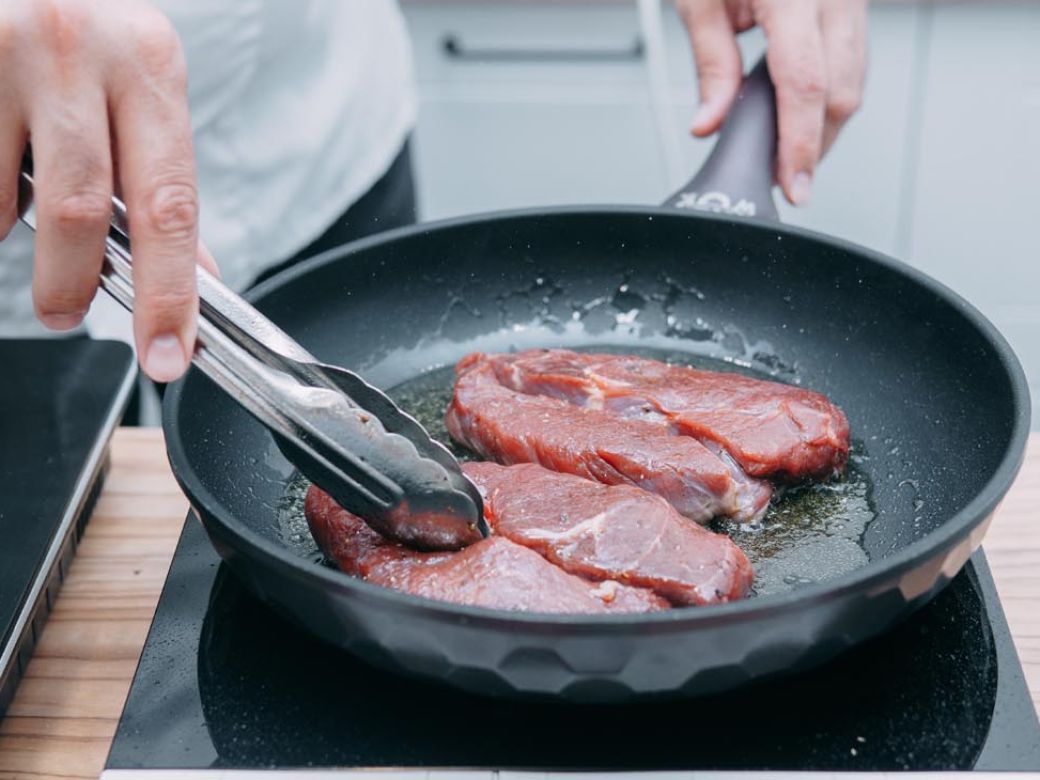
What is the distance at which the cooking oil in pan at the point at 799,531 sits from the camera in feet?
3.66

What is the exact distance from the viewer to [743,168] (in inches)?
61.7

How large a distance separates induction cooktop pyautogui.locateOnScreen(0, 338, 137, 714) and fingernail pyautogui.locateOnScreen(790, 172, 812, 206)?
0.89 meters

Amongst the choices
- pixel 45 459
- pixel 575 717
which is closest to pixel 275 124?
pixel 45 459

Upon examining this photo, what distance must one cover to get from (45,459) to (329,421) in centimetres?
42

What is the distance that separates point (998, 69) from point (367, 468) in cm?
207

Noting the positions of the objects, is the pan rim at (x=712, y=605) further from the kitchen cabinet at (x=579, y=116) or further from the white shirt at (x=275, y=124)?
Result: the kitchen cabinet at (x=579, y=116)

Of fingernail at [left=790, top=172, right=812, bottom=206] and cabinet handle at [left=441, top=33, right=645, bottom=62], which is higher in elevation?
fingernail at [left=790, top=172, right=812, bottom=206]

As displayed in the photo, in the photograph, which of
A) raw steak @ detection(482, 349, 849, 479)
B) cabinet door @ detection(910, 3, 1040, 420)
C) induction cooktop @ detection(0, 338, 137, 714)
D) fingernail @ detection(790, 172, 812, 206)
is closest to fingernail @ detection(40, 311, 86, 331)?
induction cooktop @ detection(0, 338, 137, 714)

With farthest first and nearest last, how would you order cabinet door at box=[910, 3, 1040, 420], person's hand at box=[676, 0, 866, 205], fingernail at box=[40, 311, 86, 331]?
1. cabinet door at box=[910, 3, 1040, 420]
2. person's hand at box=[676, 0, 866, 205]
3. fingernail at box=[40, 311, 86, 331]

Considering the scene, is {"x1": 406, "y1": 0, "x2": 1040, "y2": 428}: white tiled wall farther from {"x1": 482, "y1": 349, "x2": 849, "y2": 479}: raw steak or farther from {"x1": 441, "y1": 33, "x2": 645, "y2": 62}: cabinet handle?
{"x1": 482, "y1": 349, "x2": 849, "y2": 479}: raw steak

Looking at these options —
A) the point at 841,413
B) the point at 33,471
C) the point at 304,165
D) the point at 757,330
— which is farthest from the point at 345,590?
the point at 304,165

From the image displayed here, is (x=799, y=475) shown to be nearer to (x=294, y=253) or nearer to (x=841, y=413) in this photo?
(x=841, y=413)

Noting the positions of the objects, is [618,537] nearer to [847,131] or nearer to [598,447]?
[598,447]

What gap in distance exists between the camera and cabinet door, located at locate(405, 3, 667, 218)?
2516 millimetres
